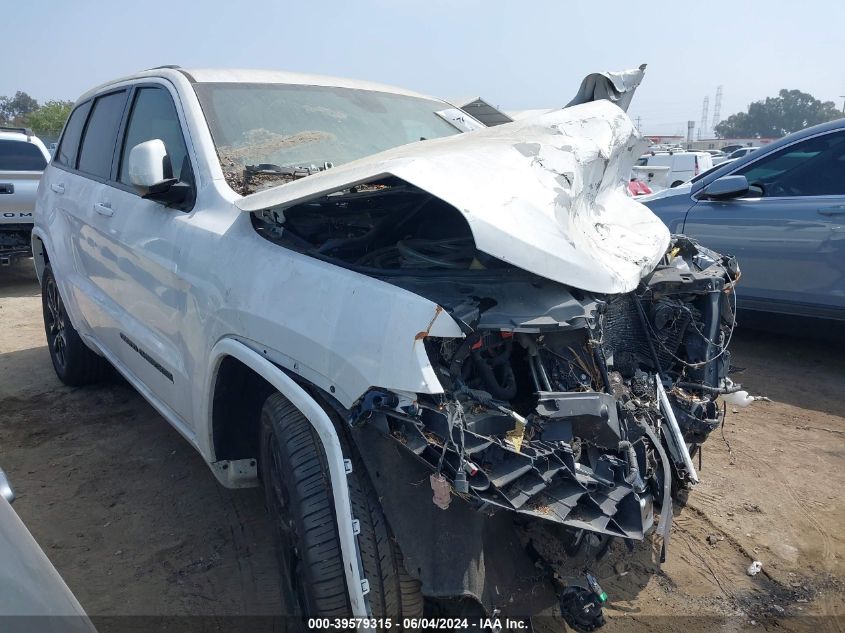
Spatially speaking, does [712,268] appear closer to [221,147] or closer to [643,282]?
[643,282]

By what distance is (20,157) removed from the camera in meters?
9.19

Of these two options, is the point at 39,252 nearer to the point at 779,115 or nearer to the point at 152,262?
the point at 152,262

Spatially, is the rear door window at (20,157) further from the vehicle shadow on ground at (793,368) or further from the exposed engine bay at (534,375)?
the vehicle shadow on ground at (793,368)

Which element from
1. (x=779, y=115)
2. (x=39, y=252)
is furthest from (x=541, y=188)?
(x=779, y=115)

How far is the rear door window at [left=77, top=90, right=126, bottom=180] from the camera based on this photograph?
3.81 metres

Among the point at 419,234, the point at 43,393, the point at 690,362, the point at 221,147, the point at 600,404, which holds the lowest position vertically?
the point at 43,393

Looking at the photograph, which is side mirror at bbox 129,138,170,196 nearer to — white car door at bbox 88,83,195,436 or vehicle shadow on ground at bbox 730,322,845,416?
white car door at bbox 88,83,195,436

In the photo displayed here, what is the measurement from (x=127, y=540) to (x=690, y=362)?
2655 mm

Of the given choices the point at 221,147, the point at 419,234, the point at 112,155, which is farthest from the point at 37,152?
the point at 419,234

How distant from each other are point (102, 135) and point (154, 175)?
5.39ft

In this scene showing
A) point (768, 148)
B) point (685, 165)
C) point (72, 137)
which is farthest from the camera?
point (685, 165)

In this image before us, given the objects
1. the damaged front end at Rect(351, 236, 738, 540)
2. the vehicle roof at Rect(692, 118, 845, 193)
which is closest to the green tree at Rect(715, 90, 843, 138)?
A: the vehicle roof at Rect(692, 118, 845, 193)

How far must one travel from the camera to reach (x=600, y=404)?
205 centimetres

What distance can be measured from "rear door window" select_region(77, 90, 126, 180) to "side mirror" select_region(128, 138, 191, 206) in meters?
1.12
